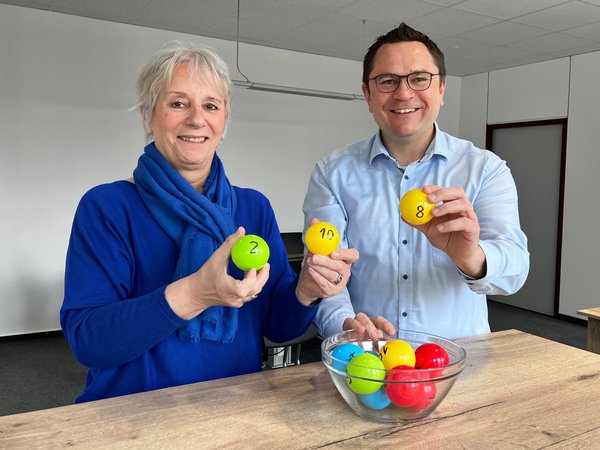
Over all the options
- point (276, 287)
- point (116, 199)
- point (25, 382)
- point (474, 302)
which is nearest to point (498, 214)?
point (474, 302)

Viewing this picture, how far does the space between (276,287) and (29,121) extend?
14.8ft

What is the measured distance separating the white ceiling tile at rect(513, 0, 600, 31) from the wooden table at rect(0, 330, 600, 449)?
162 inches

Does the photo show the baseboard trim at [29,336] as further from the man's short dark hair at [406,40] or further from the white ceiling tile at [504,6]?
the white ceiling tile at [504,6]

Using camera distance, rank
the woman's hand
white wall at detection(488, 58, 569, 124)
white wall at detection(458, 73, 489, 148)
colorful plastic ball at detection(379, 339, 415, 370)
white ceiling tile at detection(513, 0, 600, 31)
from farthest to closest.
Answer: white wall at detection(458, 73, 489, 148)
white wall at detection(488, 58, 569, 124)
white ceiling tile at detection(513, 0, 600, 31)
the woman's hand
colorful plastic ball at detection(379, 339, 415, 370)

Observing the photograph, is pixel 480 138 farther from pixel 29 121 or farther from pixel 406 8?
pixel 29 121

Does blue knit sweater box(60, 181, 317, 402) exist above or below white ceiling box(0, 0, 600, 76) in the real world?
below

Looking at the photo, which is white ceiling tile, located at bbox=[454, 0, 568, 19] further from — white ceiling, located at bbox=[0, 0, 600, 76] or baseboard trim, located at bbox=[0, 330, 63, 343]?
baseboard trim, located at bbox=[0, 330, 63, 343]

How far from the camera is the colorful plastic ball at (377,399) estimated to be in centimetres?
104

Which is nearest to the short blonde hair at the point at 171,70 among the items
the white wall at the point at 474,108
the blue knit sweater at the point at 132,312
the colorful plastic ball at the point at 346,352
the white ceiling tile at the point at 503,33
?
the blue knit sweater at the point at 132,312

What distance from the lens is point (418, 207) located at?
1297 millimetres

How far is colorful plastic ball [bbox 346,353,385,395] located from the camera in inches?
40.1

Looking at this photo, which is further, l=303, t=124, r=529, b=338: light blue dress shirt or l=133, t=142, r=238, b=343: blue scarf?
l=303, t=124, r=529, b=338: light blue dress shirt

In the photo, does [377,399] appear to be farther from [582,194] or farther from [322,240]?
[582,194]

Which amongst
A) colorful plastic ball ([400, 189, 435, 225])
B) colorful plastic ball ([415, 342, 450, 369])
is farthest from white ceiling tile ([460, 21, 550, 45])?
colorful plastic ball ([415, 342, 450, 369])
